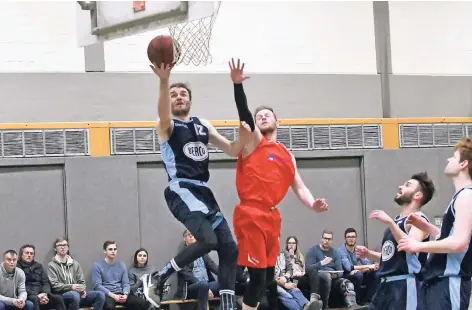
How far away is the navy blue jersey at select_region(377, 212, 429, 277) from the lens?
6.24 m

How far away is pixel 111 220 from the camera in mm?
12211

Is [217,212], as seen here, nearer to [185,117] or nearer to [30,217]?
[185,117]

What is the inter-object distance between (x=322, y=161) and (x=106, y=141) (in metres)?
3.75

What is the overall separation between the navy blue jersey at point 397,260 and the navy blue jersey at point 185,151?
1645mm

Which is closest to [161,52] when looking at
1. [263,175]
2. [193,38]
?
[263,175]

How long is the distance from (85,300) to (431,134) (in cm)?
680

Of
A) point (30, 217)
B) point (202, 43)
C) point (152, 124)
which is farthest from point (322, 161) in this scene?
point (30, 217)

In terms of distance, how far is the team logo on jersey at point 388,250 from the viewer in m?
6.31

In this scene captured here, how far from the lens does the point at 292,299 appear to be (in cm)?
1174

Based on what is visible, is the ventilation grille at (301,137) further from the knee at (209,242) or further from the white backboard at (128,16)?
A: the knee at (209,242)

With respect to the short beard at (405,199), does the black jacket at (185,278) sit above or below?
below

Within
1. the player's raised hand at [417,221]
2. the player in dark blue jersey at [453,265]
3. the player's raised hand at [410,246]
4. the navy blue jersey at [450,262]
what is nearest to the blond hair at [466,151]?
the player in dark blue jersey at [453,265]

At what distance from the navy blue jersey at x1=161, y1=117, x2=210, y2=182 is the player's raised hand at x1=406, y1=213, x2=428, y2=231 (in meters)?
1.60

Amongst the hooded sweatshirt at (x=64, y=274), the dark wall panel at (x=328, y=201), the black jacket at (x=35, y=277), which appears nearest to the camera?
the black jacket at (x=35, y=277)
